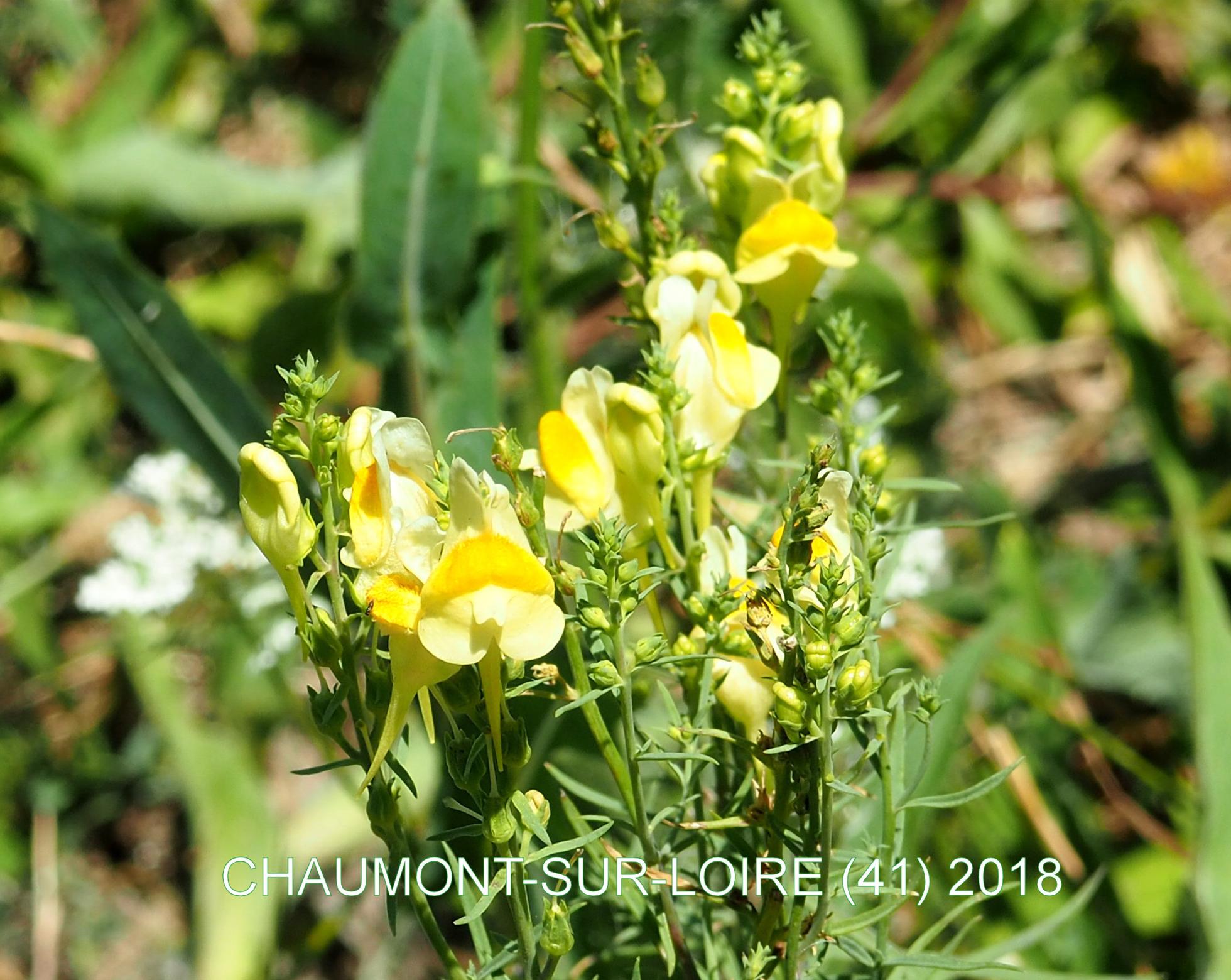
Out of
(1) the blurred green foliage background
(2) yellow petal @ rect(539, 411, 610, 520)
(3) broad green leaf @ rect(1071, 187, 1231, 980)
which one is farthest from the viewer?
(1) the blurred green foliage background

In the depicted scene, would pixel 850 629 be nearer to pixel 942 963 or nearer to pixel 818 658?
pixel 818 658

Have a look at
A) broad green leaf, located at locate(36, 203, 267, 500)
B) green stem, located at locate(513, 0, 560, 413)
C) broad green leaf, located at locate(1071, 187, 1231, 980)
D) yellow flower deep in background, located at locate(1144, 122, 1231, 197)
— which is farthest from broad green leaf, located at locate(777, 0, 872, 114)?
broad green leaf, located at locate(36, 203, 267, 500)

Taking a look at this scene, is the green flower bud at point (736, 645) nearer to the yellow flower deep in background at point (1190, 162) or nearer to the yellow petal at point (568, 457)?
the yellow petal at point (568, 457)

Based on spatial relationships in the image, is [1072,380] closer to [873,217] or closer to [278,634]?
[873,217]

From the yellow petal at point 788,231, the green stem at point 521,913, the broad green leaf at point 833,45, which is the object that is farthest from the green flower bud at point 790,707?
the broad green leaf at point 833,45

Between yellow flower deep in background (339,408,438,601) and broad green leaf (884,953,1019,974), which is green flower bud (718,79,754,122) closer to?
yellow flower deep in background (339,408,438,601)
